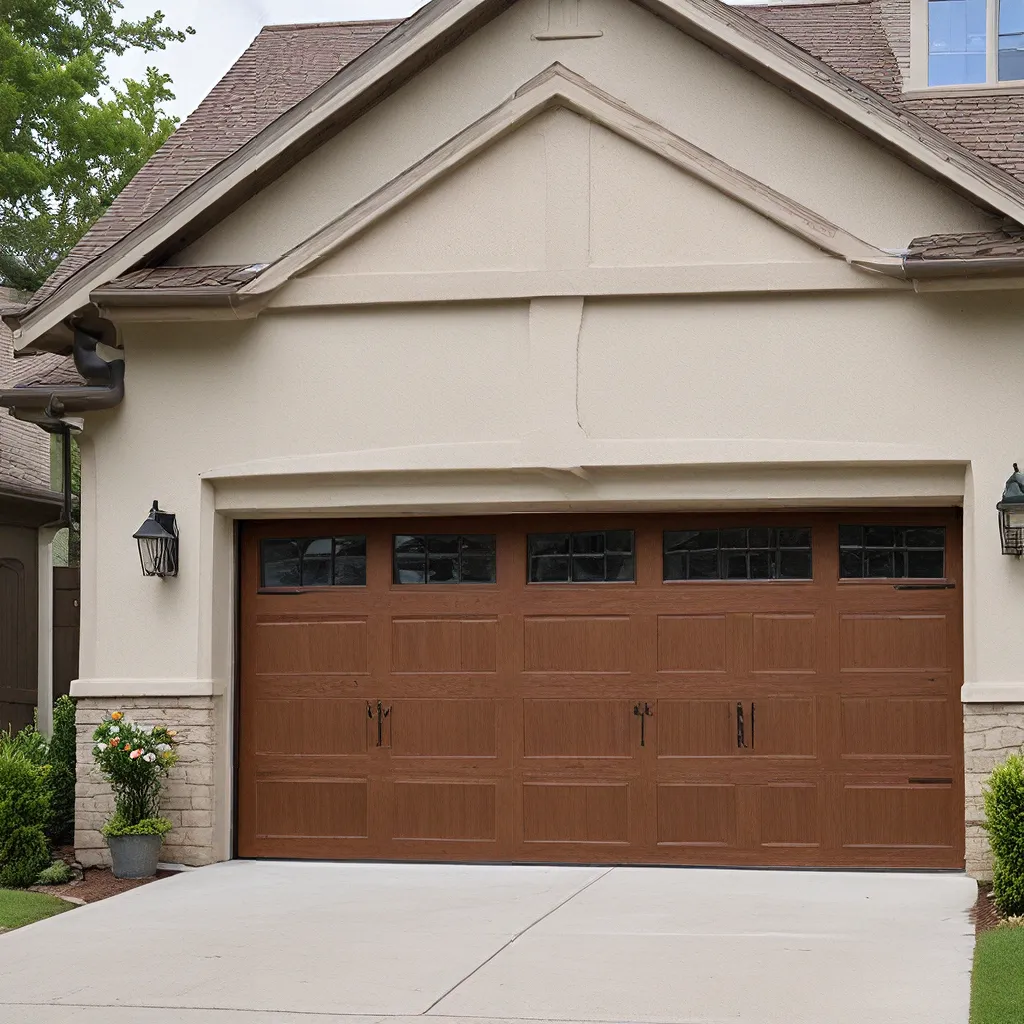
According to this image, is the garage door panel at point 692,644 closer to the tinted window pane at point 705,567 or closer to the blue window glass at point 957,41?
the tinted window pane at point 705,567

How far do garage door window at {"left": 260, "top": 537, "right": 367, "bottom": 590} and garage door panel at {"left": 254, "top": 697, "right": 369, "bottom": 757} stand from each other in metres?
0.93

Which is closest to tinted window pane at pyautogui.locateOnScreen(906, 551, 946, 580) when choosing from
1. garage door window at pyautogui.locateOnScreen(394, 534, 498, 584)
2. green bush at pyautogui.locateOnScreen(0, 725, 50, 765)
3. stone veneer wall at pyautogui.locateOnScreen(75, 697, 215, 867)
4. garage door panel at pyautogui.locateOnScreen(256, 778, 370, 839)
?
garage door window at pyautogui.locateOnScreen(394, 534, 498, 584)

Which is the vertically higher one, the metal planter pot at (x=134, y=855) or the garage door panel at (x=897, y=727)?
the garage door panel at (x=897, y=727)

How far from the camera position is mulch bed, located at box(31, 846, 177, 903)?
10.6 metres

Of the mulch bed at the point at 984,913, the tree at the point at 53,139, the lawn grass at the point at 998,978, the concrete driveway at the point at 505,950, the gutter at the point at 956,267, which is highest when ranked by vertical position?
the tree at the point at 53,139

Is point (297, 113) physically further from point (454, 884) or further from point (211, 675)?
point (454, 884)

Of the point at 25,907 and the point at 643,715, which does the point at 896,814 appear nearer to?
the point at 643,715

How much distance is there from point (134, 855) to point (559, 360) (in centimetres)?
481

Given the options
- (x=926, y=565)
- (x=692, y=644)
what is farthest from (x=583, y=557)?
(x=926, y=565)

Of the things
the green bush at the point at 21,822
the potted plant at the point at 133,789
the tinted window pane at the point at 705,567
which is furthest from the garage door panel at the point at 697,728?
the green bush at the point at 21,822

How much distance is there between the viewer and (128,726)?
11.2 m

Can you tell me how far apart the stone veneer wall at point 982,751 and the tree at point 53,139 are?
2203cm

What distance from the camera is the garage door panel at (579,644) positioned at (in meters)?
11.4

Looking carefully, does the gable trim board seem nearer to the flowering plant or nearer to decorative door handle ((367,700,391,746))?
the flowering plant
